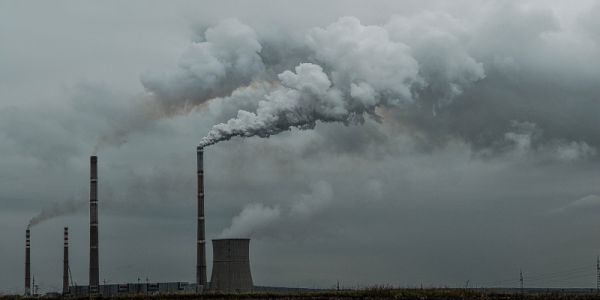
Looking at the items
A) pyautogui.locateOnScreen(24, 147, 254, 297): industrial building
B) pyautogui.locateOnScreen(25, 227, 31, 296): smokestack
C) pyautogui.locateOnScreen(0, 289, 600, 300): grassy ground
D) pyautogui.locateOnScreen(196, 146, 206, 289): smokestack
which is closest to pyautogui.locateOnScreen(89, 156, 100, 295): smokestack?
pyautogui.locateOnScreen(24, 147, 254, 297): industrial building

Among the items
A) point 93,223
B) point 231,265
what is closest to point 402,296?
point 231,265

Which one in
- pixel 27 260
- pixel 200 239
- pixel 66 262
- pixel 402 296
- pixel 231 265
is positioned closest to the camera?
pixel 402 296

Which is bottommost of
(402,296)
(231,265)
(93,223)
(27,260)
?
(402,296)

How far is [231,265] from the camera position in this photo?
80688mm

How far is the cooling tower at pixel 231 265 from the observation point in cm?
8056

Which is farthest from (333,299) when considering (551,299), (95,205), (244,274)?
(95,205)

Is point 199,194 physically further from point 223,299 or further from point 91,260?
point 223,299

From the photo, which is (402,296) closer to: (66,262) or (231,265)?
(231,265)

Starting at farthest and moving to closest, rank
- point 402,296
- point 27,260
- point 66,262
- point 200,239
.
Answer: point 27,260
point 66,262
point 200,239
point 402,296

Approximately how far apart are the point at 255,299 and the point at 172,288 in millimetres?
45429

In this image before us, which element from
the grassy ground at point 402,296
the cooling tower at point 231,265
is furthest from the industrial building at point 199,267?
the grassy ground at point 402,296

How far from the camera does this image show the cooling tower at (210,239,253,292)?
80.6 m

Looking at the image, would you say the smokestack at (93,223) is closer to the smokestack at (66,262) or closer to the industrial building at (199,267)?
the industrial building at (199,267)

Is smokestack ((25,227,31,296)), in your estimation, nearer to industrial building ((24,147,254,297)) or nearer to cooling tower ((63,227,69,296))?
industrial building ((24,147,254,297))
